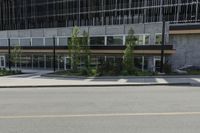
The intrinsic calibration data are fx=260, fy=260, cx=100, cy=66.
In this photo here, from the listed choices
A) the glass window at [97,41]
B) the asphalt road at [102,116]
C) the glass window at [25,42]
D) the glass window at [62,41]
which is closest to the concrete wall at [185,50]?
the glass window at [97,41]

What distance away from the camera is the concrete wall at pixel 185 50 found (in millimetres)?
30297

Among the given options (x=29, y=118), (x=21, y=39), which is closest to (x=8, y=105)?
(x=29, y=118)

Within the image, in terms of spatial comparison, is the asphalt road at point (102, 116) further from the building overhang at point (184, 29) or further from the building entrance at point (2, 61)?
the building entrance at point (2, 61)

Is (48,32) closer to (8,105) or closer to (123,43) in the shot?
(123,43)

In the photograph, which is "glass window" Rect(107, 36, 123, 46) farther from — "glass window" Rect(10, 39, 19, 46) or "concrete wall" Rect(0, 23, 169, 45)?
"glass window" Rect(10, 39, 19, 46)

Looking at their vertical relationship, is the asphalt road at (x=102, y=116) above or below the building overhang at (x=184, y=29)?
below

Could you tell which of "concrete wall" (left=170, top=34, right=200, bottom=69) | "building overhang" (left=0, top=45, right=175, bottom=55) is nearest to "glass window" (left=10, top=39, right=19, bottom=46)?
"building overhang" (left=0, top=45, right=175, bottom=55)

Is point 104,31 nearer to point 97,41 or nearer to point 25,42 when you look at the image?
point 97,41

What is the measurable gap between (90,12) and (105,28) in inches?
511

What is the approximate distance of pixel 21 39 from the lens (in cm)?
4247

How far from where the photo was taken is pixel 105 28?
34.4 metres

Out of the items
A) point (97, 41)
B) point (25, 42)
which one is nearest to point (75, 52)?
point (97, 41)

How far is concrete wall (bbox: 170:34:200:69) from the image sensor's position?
30297 mm

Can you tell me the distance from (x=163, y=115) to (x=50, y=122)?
141 inches
